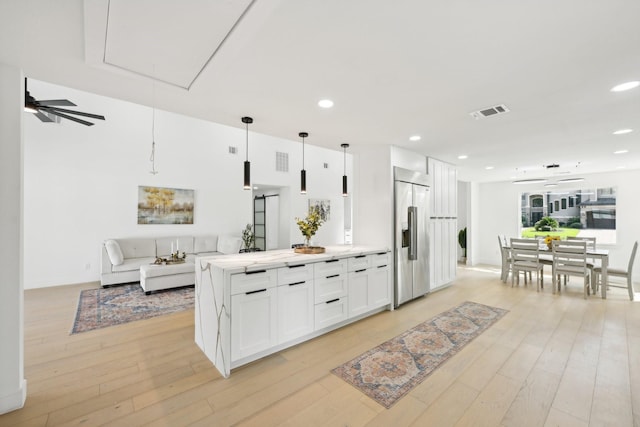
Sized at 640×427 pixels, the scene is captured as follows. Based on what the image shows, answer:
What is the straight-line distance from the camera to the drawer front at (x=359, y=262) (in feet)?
11.7

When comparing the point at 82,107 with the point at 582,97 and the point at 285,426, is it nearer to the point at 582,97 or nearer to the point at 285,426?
the point at 285,426

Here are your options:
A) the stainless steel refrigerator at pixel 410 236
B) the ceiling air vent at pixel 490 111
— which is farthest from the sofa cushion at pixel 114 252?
the ceiling air vent at pixel 490 111

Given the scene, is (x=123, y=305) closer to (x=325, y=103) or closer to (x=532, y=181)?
(x=325, y=103)

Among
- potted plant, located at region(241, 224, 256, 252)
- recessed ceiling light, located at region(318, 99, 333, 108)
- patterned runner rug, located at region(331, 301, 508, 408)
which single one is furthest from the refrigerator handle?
potted plant, located at region(241, 224, 256, 252)

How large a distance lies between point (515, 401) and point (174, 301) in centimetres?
456

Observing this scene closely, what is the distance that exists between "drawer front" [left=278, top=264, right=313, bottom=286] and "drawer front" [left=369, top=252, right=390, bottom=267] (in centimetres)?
117

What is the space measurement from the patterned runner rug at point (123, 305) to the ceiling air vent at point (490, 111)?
4.69 m

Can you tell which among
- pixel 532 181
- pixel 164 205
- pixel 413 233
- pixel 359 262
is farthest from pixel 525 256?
pixel 164 205

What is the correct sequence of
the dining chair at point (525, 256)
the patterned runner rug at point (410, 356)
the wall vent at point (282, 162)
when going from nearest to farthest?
the patterned runner rug at point (410, 356), the dining chair at point (525, 256), the wall vent at point (282, 162)

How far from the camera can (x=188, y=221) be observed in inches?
279

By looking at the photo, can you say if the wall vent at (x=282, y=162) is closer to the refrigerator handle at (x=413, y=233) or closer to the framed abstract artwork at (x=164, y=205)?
the framed abstract artwork at (x=164, y=205)

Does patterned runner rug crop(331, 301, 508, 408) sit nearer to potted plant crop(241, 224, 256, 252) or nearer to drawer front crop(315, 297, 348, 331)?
drawer front crop(315, 297, 348, 331)

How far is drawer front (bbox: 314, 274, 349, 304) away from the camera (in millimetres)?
3156

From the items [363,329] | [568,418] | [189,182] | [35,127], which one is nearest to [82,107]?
[35,127]
